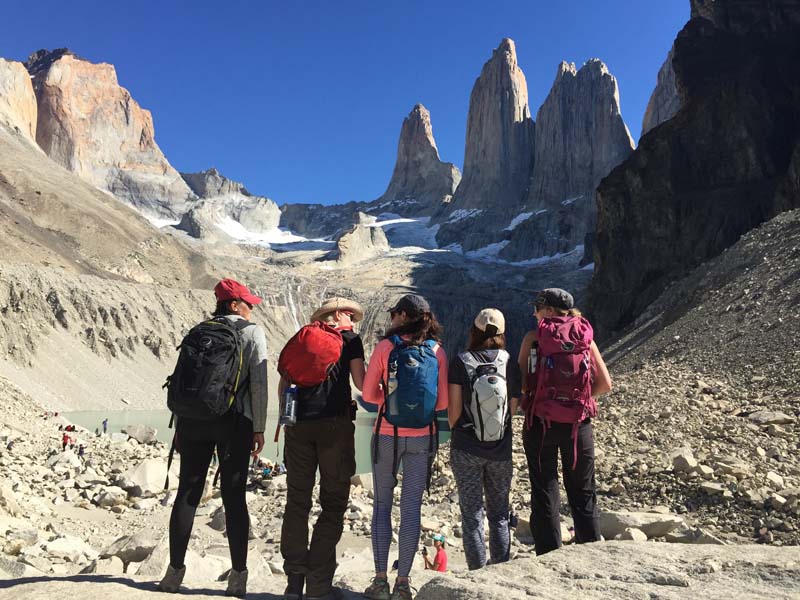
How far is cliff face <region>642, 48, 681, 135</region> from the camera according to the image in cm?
11238

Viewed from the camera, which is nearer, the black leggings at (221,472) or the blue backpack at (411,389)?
the blue backpack at (411,389)

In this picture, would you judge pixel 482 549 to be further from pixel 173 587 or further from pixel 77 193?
pixel 77 193

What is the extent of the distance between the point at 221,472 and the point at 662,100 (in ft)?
421

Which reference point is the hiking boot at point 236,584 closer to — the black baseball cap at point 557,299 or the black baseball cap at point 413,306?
the black baseball cap at point 413,306

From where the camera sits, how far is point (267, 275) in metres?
104

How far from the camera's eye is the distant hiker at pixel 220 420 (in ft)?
13.9

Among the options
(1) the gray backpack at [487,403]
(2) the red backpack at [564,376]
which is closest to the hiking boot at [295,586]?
(1) the gray backpack at [487,403]

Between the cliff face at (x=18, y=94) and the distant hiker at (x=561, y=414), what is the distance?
151045mm

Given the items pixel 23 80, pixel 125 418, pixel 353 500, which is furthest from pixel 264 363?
pixel 23 80

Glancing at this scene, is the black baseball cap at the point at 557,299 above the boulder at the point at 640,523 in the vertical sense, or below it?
above

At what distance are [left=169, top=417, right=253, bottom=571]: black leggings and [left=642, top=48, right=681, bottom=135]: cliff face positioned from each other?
12227cm

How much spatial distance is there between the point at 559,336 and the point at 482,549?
5.53ft

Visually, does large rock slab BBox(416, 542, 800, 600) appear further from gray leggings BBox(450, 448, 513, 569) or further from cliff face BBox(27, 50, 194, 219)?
cliff face BBox(27, 50, 194, 219)

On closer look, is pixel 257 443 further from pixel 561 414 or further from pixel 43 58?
pixel 43 58
